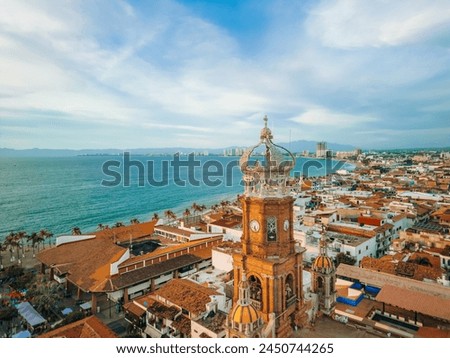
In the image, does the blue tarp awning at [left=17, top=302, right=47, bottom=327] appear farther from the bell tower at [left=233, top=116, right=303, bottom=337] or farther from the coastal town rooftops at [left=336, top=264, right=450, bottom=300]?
the coastal town rooftops at [left=336, top=264, right=450, bottom=300]

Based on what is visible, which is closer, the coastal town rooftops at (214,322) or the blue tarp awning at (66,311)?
the coastal town rooftops at (214,322)

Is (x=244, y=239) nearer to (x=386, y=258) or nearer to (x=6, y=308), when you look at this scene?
(x=6, y=308)

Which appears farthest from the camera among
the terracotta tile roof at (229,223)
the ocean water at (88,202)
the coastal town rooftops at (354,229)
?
the ocean water at (88,202)

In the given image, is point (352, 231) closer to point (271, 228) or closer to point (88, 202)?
point (271, 228)

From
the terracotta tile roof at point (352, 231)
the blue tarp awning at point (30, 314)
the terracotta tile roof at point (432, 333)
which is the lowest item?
the blue tarp awning at point (30, 314)

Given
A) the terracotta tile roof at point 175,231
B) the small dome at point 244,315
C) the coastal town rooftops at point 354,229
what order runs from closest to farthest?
the small dome at point 244,315 < the coastal town rooftops at point 354,229 < the terracotta tile roof at point 175,231

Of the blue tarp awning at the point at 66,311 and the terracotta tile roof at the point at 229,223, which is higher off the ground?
the terracotta tile roof at the point at 229,223

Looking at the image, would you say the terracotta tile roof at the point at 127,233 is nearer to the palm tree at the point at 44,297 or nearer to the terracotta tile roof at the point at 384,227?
the palm tree at the point at 44,297

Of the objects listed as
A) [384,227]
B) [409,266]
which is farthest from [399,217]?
[409,266]

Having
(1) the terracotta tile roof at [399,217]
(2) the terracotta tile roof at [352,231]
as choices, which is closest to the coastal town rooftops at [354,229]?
(2) the terracotta tile roof at [352,231]
